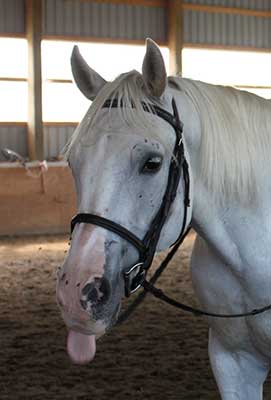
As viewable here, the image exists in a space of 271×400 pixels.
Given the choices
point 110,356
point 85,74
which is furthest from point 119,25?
point 85,74

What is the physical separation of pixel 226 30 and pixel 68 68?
3.19 meters

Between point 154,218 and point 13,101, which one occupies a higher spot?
point 154,218

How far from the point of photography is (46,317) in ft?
17.2

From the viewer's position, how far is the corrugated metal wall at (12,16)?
11281 mm

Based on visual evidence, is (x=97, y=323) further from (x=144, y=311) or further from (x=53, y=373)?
(x=144, y=311)

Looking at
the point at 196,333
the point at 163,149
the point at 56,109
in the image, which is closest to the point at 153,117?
the point at 163,149

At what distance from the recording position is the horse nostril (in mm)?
1785

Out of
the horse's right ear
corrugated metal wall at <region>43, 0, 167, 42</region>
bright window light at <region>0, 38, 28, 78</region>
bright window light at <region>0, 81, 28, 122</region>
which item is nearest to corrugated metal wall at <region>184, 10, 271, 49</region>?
corrugated metal wall at <region>43, 0, 167, 42</region>

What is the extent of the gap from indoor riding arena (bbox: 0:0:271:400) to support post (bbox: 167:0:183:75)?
0.07ft

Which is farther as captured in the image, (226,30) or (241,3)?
(241,3)

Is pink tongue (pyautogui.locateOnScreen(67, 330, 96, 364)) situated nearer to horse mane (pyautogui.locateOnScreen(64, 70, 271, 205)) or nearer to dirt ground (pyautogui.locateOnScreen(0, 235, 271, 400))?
horse mane (pyautogui.locateOnScreen(64, 70, 271, 205))

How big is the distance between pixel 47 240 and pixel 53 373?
5354 millimetres

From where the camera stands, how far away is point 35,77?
11.4 metres

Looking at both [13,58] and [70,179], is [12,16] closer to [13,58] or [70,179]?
[13,58]
